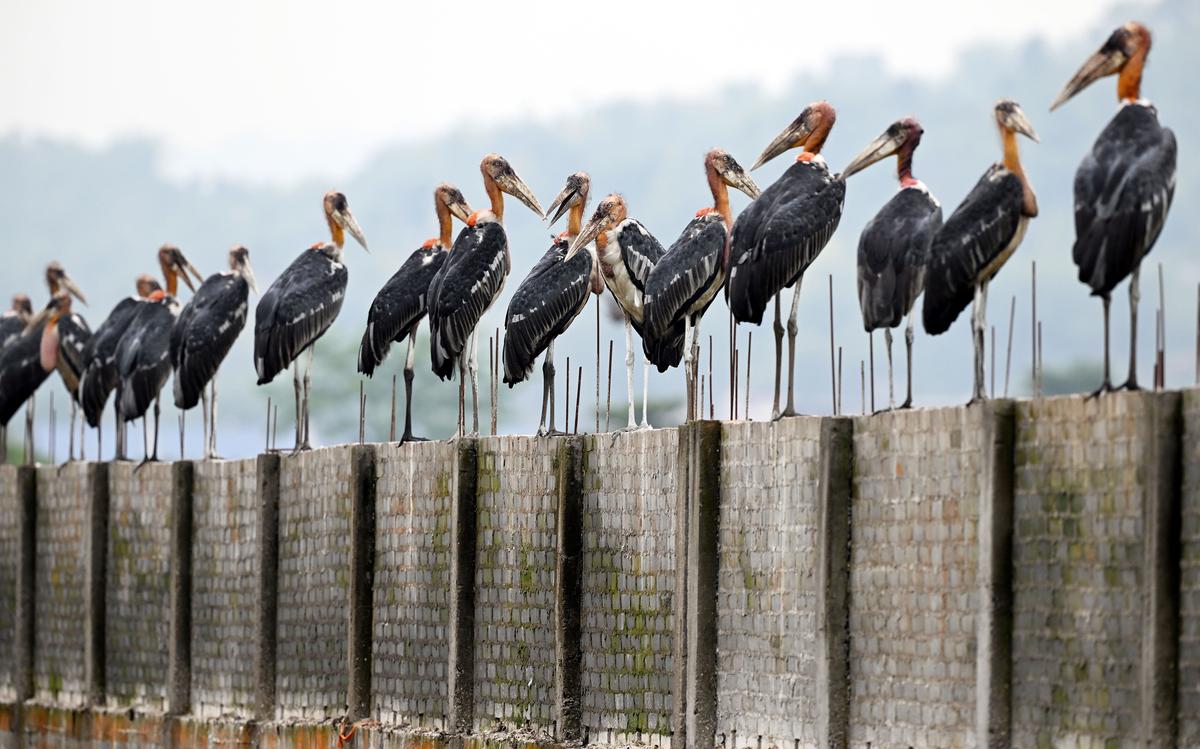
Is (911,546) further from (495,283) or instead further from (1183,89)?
(1183,89)

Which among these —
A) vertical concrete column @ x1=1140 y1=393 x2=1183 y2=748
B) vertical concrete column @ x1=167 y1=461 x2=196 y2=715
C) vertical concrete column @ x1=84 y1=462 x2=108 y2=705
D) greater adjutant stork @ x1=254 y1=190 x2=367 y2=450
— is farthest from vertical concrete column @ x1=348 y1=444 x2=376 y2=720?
vertical concrete column @ x1=1140 y1=393 x2=1183 y2=748

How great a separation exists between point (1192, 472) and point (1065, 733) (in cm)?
182

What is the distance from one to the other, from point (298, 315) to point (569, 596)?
7135 mm

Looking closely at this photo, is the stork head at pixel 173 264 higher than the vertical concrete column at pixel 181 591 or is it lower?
higher

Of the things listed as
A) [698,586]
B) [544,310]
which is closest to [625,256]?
[544,310]

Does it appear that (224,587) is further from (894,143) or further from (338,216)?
(894,143)

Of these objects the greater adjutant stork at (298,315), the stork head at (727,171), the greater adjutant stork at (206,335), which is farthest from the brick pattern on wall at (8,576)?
the stork head at (727,171)

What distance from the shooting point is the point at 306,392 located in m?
25.0

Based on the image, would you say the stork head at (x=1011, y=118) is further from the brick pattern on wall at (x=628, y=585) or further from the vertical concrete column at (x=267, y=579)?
the vertical concrete column at (x=267, y=579)

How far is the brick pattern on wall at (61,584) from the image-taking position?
2922cm

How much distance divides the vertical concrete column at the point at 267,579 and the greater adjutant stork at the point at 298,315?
1.62ft

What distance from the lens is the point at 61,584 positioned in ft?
98.5

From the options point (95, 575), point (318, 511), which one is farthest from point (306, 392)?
point (95, 575)

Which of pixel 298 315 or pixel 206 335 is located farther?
pixel 206 335
